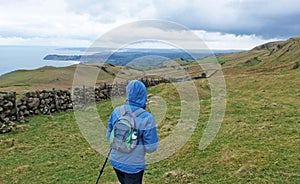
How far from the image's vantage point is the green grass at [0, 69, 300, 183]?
784cm

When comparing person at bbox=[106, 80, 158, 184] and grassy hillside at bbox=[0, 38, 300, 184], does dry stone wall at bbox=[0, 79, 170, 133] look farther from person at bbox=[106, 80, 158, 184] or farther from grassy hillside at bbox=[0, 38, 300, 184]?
person at bbox=[106, 80, 158, 184]

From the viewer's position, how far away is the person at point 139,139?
4.63 metres

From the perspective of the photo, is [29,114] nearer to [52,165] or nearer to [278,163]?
[52,165]

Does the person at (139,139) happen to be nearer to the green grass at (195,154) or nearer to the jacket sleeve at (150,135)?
the jacket sleeve at (150,135)

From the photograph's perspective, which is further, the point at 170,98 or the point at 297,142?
the point at 170,98

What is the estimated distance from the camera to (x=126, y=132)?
4.65 metres

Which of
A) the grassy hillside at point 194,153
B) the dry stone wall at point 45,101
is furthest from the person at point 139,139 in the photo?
the dry stone wall at point 45,101

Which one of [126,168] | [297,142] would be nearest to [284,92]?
[297,142]

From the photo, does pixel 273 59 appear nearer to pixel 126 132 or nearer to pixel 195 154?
pixel 195 154

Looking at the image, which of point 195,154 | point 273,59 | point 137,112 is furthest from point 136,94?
point 273,59

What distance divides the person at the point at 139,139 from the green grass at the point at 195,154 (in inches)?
123

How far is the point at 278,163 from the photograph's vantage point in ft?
26.6

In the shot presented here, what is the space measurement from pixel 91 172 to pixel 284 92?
54.6 ft

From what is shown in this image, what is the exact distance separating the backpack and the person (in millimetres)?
60
